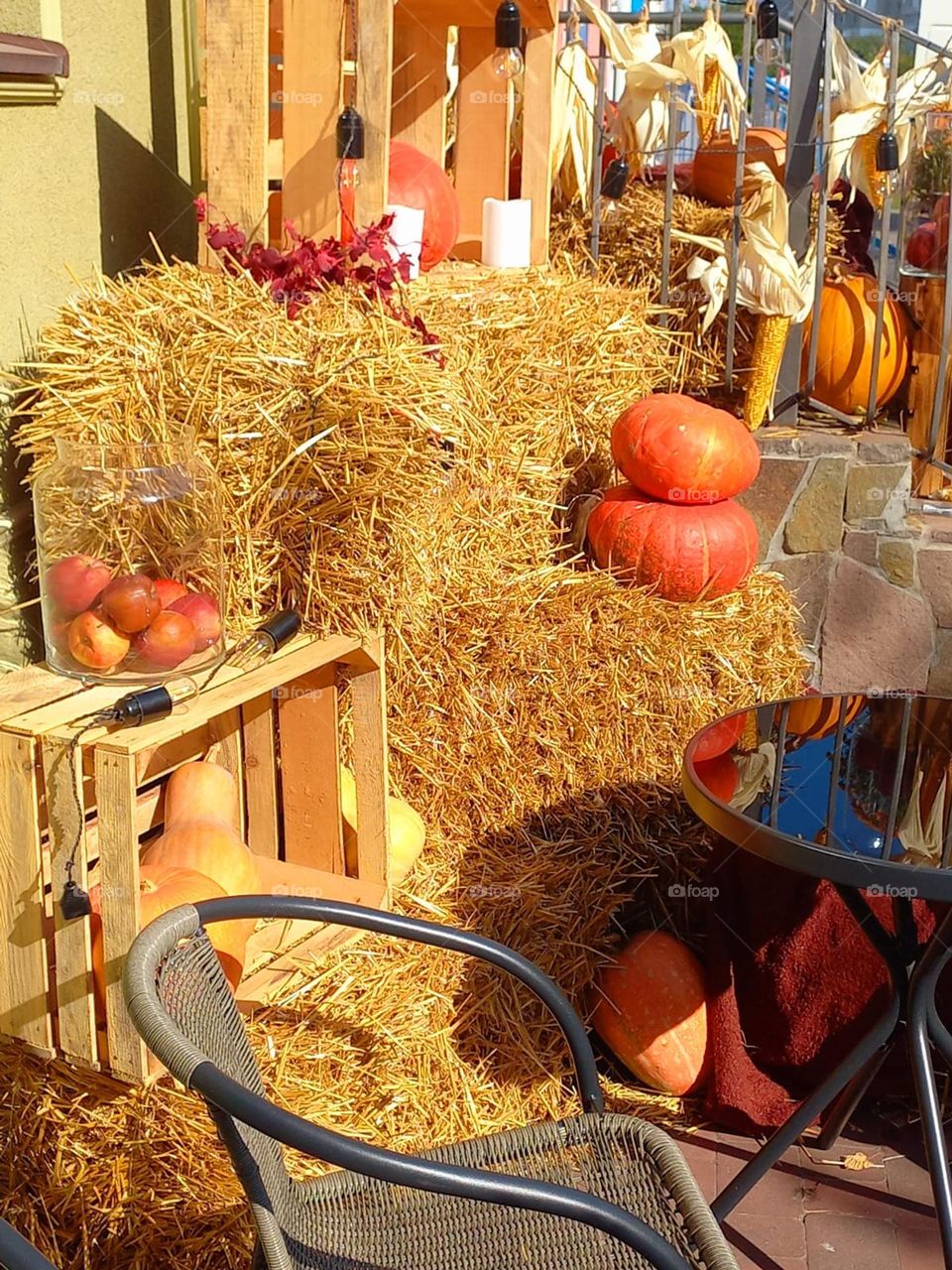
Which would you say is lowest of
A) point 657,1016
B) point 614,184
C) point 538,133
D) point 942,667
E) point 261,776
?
point 657,1016

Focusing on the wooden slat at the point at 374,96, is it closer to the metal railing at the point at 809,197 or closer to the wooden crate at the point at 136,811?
the wooden crate at the point at 136,811

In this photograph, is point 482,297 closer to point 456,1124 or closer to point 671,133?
point 671,133

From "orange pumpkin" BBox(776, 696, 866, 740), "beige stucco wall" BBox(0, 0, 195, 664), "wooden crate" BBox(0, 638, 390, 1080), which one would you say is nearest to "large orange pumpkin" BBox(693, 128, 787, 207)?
"beige stucco wall" BBox(0, 0, 195, 664)

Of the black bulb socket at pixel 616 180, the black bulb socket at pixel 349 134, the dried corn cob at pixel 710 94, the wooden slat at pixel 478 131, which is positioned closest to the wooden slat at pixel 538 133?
the wooden slat at pixel 478 131

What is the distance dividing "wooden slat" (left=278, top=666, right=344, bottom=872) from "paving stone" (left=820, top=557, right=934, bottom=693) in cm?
196

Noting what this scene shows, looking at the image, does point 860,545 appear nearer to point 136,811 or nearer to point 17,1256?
point 136,811

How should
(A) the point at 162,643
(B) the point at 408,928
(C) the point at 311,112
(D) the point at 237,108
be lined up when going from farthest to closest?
(C) the point at 311,112, (D) the point at 237,108, (A) the point at 162,643, (B) the point at 408,928

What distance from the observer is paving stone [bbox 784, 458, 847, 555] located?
407 centimetres

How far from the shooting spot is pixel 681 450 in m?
3.50

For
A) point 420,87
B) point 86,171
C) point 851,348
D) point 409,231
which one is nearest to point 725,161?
point 851,348

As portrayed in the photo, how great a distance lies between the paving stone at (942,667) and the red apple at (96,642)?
110 inches

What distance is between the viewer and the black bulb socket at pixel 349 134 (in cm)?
313

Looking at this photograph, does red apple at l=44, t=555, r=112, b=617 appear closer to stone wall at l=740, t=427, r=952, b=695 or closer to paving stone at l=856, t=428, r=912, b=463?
stone wall at l=740, t=427, r=952, b=695

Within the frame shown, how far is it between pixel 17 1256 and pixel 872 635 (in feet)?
11.4
